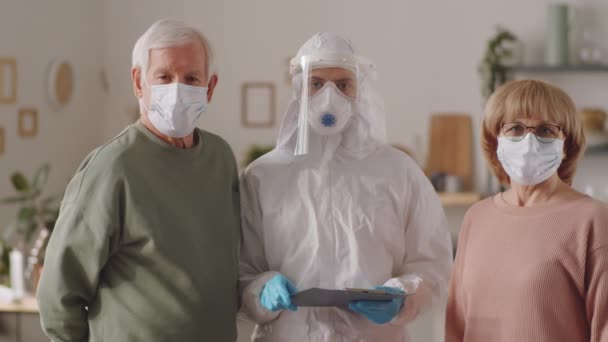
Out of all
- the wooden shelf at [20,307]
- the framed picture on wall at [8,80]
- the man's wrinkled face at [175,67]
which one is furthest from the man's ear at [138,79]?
the framed picture on wall at [8,80]

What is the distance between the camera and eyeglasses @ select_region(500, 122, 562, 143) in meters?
1.97

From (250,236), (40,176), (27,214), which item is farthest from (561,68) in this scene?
(250,236)

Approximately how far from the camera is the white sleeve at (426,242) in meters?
2.21

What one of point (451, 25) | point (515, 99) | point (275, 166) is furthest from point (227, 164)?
point (451, 25)

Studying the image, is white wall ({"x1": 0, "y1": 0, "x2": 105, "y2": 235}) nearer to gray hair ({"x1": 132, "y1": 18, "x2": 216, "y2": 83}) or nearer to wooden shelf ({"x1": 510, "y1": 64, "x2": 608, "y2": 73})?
wooden shelf ({"x1": 510, "y1": 64, "x2": 608, "y2": 73})

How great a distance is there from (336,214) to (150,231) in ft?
1.57

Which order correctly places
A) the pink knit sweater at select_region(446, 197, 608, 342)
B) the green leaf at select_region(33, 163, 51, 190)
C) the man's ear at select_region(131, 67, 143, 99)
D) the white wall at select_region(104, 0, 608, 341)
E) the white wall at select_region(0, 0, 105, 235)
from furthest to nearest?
the white wall at select_region(104, 0, 608, 341) → the white wall at select_region(0, 0, 105, 235) → the green leaf at select_region(33, 163, 51, 190) → the man's ear at select_region(131, 67, 143, 99) → the pink knit sweater at select_region(446, 197, 608, 342)

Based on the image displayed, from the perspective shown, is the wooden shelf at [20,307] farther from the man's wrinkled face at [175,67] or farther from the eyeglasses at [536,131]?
the eyeglasses at [536,131]

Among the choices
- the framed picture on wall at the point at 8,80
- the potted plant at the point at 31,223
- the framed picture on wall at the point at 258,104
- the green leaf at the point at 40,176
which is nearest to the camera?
the potted plant at the point at 31,223

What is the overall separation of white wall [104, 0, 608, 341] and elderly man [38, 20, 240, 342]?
3.83 meters

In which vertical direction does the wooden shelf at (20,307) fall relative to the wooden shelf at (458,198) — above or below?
below

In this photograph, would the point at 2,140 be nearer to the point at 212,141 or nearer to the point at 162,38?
the point at 212,141

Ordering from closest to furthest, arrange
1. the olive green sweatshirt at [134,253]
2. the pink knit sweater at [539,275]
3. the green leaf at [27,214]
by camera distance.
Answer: the pink knit sweater at [539,275] < the olive green sweatshirt at [134,253] < the green leaf at [27,214]

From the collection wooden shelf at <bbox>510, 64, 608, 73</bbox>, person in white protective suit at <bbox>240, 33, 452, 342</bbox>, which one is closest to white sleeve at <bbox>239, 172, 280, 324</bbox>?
person in white protective suit at <bbox>240, 33, 452, 342</bbox>
